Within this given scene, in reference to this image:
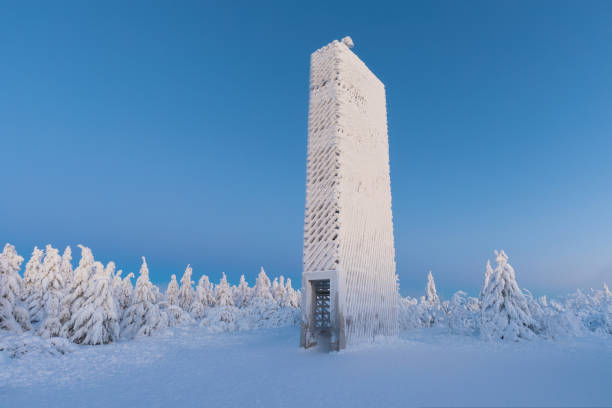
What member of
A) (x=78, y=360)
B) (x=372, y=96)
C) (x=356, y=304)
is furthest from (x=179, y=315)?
(x=372, y=96)

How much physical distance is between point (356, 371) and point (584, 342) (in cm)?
1046

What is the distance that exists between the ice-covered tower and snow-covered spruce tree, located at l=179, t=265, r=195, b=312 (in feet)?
98.6

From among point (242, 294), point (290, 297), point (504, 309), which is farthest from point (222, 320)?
point (242, 294)

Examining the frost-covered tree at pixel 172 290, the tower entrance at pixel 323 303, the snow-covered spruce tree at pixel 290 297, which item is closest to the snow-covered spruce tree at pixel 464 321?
the tower entrance at pixel 323 303

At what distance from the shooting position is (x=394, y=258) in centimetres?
1741

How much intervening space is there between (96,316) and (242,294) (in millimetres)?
37318

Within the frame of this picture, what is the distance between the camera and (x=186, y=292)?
43000mm

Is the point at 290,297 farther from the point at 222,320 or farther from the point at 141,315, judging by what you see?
the point at 141,315

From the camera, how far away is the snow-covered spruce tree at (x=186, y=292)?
42.0 m

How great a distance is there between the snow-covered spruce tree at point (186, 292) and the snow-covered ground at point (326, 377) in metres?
30.9

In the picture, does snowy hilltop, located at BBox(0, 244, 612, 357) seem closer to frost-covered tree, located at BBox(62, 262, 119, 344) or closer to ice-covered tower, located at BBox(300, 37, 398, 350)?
frost-covered tree, located at BBox(62, 262, 119, 344)

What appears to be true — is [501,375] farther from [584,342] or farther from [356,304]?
[584,342]

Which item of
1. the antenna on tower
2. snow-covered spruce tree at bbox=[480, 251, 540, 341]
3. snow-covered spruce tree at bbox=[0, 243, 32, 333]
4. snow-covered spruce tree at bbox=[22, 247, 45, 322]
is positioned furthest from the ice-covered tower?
snow-covered spruce tree at bbox=[22, 247, 45, 322]

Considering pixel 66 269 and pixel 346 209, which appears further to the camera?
pixel 66 269
